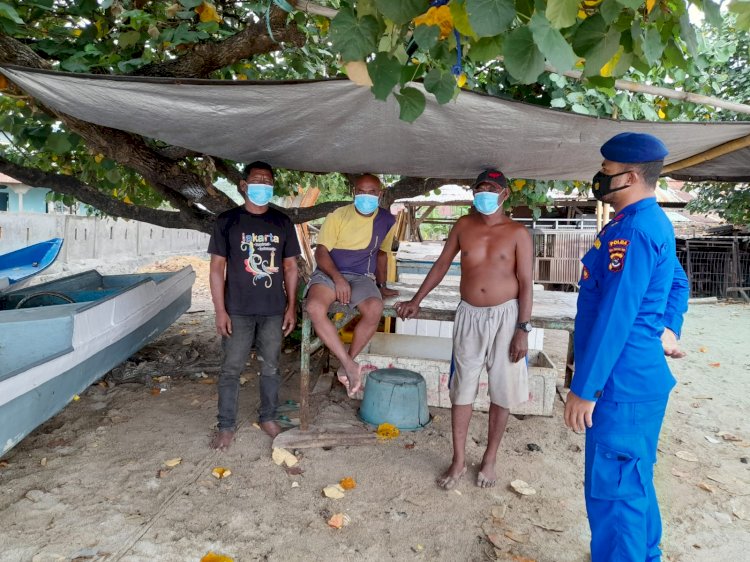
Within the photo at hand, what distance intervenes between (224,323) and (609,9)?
9.39ft

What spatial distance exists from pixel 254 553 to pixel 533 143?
2.98 metres

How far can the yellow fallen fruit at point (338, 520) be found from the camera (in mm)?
2752

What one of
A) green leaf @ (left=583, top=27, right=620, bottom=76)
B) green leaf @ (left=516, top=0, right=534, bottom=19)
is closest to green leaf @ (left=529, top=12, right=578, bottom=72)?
green leaf @ (left=516, top=0, right=534, bottom=19)

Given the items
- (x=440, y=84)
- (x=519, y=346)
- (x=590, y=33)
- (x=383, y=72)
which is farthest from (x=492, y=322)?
(x=590, y=33)

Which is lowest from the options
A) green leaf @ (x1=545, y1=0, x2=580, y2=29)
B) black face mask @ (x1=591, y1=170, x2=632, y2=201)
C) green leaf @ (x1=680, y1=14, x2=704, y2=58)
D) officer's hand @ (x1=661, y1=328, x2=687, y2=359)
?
officer's hand @ (x1=661, y1=328, x2=687, y2=359)

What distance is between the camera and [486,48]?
178 centimetres

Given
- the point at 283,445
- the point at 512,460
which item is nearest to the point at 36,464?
the point at 283,445

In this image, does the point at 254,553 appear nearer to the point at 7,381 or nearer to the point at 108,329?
the point at 7,381

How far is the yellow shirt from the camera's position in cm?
391

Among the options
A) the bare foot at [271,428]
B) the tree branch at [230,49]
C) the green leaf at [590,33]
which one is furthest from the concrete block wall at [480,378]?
the green leaf at [590,33]

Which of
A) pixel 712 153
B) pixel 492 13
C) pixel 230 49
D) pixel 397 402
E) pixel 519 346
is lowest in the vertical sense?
pixel 397 402

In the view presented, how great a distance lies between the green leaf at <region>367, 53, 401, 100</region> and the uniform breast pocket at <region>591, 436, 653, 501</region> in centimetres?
164

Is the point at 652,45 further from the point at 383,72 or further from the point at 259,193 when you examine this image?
the point at 259,193

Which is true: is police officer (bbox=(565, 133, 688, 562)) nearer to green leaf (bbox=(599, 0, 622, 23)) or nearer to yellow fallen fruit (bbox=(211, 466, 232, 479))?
green leaf (bbox=(599, 0, 622, 23))
